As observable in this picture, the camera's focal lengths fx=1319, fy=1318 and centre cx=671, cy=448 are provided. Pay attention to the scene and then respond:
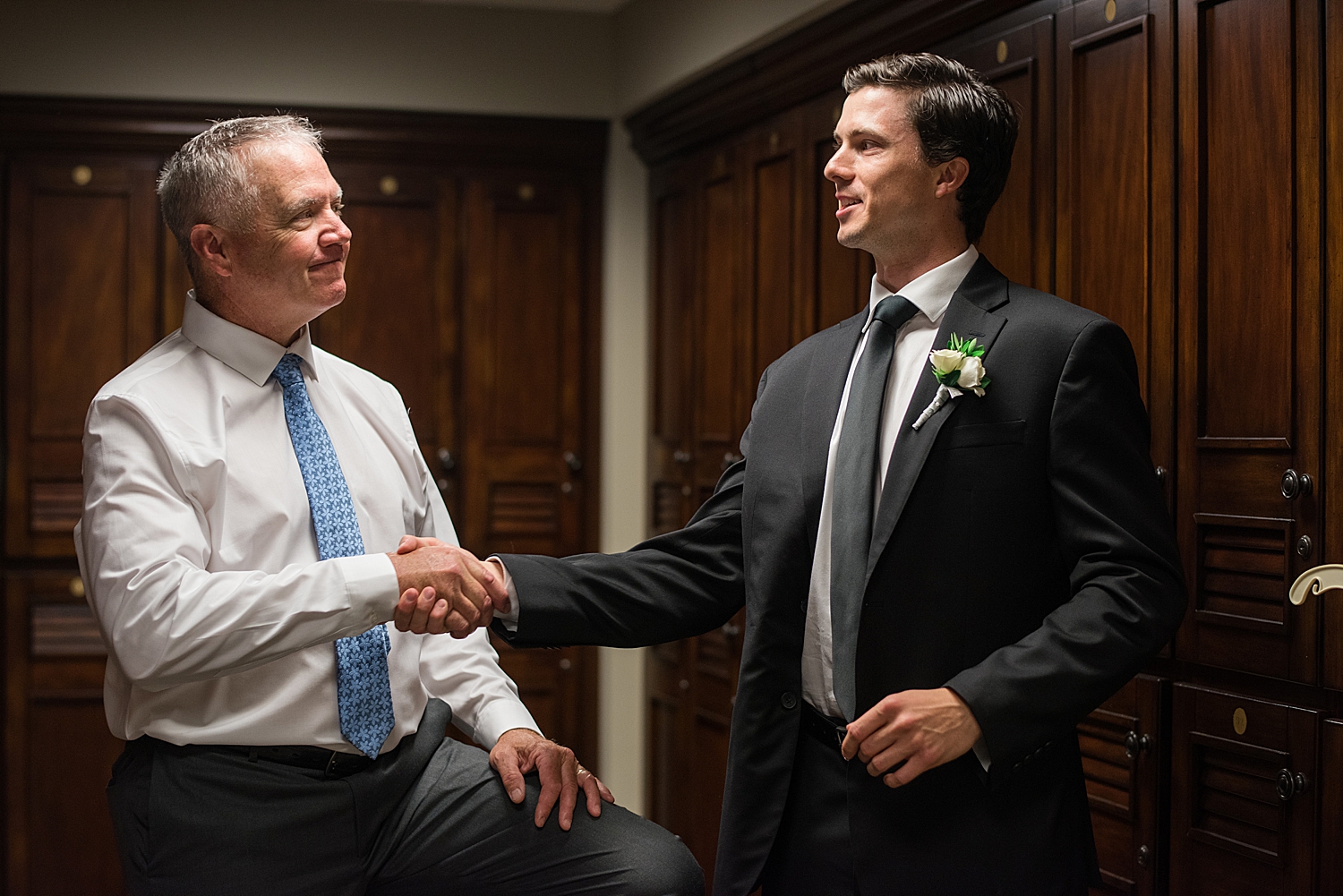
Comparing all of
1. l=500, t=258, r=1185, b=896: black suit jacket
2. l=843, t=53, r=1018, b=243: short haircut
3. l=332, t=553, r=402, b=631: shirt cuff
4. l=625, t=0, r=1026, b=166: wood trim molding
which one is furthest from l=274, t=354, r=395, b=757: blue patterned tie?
l=625, t=0, r=1026, b=166: wood trim molding

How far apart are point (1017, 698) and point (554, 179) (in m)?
3.51

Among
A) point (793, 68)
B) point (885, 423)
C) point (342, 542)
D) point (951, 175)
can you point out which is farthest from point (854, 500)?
point (793, 68)

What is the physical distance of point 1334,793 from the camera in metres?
2.08

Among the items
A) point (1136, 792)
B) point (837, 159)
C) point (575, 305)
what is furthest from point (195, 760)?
point (575, 305)

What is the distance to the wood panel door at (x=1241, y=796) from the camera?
2141 millimetres

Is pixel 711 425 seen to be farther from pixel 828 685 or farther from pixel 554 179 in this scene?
pixel 828 685

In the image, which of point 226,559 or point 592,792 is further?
point 592,792

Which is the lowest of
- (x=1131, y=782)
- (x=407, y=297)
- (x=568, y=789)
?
(x=1131, y=782)

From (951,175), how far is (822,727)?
815mm

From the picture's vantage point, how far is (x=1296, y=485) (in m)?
2.14

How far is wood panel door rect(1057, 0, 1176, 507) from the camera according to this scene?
2.39 metres

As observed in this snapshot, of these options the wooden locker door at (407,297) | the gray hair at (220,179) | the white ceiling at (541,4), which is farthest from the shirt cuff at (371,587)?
the white ceiling at (541,4)

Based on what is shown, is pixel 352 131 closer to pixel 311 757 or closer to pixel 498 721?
pixel 498 721

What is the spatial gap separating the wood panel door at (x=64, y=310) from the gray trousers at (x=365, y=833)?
2807mm
